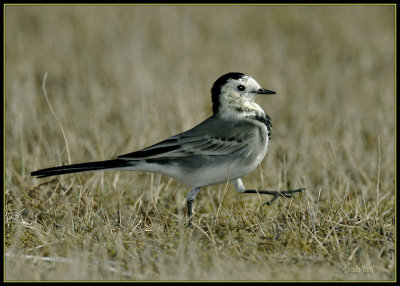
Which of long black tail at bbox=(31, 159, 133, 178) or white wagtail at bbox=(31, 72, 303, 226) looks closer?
long black tail at bbox=(31, 159, 133, 178)

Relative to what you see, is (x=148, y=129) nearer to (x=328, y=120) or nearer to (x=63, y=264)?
(x=328, y=120)

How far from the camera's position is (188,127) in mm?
7680

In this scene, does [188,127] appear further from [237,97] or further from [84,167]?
[84,167]

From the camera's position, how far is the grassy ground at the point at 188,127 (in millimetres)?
4281

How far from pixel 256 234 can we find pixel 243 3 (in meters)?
9.79

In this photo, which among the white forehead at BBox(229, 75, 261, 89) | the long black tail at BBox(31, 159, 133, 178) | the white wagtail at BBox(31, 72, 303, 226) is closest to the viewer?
the long black tail at BBox(31, 159, 133, 178)

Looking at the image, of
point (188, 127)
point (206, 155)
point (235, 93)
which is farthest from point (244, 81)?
point (188, 127)

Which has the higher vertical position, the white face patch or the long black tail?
the white face patch

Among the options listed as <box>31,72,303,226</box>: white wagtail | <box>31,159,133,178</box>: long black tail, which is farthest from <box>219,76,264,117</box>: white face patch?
<box>31,159,133,178</box>: long black tail

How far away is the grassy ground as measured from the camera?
14.0ft

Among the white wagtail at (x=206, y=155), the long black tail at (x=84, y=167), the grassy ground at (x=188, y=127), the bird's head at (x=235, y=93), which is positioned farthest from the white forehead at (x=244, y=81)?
the long black tail at (x=84, y=167)

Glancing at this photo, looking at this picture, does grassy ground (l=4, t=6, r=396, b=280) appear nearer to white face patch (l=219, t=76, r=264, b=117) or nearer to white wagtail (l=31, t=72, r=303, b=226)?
white wagtail (l=31, t=72, r=303, b=226)

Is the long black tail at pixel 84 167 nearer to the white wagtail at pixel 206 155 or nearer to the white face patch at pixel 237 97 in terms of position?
the white wagtail at pixel 206 155

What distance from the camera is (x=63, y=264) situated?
4.18 m
